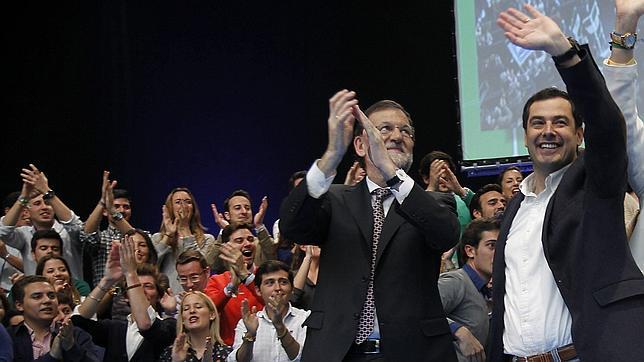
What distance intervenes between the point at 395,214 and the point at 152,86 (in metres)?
6.86

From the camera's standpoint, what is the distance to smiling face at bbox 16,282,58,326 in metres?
5.56

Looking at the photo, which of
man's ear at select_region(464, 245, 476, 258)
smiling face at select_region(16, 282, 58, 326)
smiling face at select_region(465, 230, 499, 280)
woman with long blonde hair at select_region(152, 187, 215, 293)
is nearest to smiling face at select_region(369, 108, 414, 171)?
smiling face at select_region(465, 230, 499, 280)

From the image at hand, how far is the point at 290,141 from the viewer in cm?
973

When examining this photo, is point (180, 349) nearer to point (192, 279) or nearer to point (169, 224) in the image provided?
point (192, 279)

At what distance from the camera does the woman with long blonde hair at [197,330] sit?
5352 mm

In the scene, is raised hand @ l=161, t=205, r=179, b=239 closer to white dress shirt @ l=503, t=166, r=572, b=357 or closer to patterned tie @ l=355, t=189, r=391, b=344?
patterned tie @ l=355, t=189, r=391, b=344

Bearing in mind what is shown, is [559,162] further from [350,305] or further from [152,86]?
[152,86]

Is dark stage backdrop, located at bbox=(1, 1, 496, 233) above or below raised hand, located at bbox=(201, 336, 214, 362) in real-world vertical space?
above

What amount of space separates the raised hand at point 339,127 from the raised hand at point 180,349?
98.9 inches

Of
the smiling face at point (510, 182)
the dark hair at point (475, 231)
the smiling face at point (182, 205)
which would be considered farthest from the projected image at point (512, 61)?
the dark hair at point (475, 231)

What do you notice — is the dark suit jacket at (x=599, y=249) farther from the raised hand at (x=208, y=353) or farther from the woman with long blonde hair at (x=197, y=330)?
the woman with long blonde hair at (x=197, y=330)

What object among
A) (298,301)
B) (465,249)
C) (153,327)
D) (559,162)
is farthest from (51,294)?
(559,162)

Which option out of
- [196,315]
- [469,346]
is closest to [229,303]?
[196,315]

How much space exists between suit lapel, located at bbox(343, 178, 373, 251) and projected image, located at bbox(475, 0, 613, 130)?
480 centimetres
